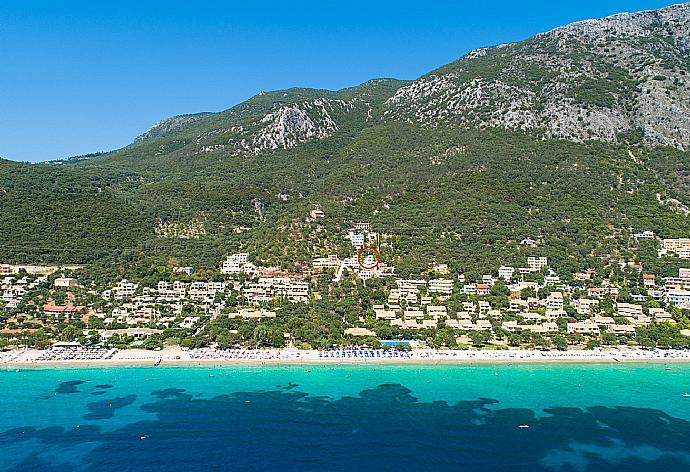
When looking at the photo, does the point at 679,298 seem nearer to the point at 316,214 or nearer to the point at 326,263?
the point at 326,263

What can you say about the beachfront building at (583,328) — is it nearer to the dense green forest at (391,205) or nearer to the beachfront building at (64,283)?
the dense green forest at (391,205)

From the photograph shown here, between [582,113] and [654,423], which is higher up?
[582,113]

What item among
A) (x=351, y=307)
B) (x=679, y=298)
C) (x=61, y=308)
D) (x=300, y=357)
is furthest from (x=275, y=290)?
(x=679, y=298)

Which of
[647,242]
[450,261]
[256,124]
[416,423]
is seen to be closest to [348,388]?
[416,423]

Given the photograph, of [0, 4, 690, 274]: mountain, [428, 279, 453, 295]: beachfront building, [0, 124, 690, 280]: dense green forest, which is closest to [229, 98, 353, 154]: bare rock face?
[0, 4, 690, 274]: mountain

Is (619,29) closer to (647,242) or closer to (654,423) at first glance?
(647,242)

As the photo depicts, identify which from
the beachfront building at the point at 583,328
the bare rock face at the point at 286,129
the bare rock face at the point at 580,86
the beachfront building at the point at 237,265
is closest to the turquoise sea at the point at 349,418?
the beachfront building at the point at 583,328
